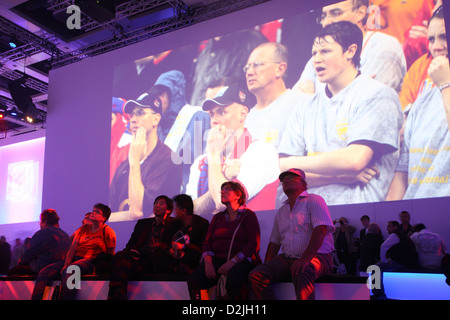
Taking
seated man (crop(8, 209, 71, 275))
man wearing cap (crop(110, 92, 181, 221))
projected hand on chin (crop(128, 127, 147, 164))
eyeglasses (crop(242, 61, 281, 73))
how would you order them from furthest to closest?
projected hand on chin (crop(128, 127, 147, 164)) < man wearing cap (crop(110, 92, 181, 221)) < eyeglasses (crop(242, 61, 281, 73)) < seated man (crop(8, 209, 71, 275))

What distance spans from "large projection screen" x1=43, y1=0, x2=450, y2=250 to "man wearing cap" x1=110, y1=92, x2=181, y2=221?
143 mm

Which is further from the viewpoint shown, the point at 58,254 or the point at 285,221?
the point at 58,254

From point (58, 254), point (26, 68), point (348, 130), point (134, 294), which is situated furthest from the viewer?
point (26, 68)

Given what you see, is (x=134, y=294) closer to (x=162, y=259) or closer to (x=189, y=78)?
(x=162, y=259)

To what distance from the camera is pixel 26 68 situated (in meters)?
9.55

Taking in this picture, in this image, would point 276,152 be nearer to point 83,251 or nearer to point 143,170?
point 143,170

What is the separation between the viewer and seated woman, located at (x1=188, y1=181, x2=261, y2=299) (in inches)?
112

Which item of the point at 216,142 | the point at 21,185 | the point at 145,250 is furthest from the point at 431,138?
the point at 21,185

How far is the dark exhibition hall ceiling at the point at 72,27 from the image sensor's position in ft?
24.4

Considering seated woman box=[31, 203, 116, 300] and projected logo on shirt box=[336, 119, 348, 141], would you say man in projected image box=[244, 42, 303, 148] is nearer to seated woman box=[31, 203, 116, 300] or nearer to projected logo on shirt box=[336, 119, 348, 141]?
projected logo on shirt box=[336, 119, 348, 141]

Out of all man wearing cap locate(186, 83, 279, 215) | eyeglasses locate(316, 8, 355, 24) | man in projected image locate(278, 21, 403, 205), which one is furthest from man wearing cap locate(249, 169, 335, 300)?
eyeglasses locate(316, 8, 355, 24)

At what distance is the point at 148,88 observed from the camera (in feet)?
24.6

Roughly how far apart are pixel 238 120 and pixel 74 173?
366cm
